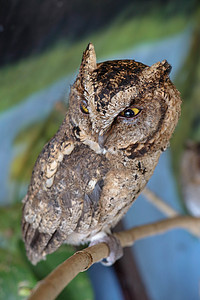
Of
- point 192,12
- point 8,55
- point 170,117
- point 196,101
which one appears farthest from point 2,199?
point 192,12

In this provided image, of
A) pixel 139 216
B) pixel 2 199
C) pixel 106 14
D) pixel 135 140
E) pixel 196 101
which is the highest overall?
pixel 106 14

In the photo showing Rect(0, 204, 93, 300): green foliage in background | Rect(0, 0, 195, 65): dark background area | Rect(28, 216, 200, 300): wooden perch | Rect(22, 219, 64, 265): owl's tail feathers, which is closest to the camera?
Rect(28, 216, 200, 300): wooden perch

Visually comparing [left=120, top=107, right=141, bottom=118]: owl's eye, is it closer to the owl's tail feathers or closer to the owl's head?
the owl's head

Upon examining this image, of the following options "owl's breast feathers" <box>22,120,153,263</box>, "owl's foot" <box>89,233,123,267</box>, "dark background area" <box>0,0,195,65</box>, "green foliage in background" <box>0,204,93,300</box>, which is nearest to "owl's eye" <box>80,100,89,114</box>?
"owl's breast feathers" <box>22,120,153,263</box>

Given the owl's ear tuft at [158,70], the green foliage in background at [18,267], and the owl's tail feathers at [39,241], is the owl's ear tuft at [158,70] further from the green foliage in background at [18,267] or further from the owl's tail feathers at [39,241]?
the green foliage in background at [18,267]

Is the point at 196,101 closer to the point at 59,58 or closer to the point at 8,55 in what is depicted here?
the point at 59,58

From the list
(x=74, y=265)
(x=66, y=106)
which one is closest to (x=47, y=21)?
(x=66, y=106)
